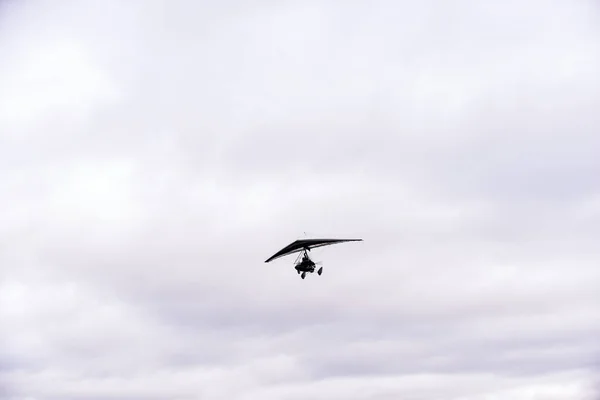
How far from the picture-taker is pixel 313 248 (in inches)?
3848

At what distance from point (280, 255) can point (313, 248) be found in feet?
19.0

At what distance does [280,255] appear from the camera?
9744 centimetres
